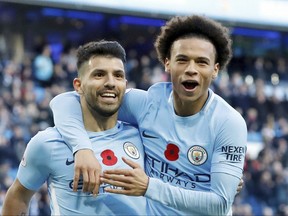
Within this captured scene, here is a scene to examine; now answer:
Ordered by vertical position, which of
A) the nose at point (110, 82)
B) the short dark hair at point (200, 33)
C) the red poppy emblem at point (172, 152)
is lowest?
the red poppy emblem at point (172, 152)

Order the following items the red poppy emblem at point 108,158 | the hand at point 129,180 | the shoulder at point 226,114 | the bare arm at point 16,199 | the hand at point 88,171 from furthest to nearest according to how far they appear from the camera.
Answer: the bare arm at point 16,199 < the red poppy emblem at point 108,158 < the shoulder at point 226,114 < the hand at point 88,171 < the hand at point 129,180

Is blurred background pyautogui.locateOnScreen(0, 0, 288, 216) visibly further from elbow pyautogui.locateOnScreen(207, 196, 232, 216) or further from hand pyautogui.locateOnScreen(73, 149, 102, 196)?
elbow pyautogui.locateOnScreen(207, 196, 232, 216)

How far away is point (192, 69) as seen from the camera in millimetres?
3854

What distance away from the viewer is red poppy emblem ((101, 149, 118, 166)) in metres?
4.08

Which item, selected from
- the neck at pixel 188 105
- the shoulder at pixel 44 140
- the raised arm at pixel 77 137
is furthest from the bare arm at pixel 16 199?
the neck at pixel 188 105

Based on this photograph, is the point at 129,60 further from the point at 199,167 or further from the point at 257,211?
the point at 199,167

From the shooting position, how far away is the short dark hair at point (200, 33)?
159 inches

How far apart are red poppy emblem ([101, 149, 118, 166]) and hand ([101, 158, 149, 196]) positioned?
42cm

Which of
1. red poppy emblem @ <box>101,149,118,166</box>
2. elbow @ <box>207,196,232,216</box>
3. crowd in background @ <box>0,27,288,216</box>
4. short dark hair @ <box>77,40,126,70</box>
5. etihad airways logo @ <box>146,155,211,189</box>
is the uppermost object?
crowd in background @ <box>0,27,288,216</box>

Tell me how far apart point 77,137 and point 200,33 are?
0.93 metres

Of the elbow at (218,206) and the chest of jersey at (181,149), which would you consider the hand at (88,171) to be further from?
the elbow at (218,206)

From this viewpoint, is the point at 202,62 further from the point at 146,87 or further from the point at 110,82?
the point at 146,87

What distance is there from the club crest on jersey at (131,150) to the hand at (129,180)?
19.2 inches

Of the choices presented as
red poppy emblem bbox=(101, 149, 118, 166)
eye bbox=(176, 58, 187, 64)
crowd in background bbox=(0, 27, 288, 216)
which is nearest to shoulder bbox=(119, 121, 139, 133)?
red poppy emblem bbox=(101, 149, 118, 166)
